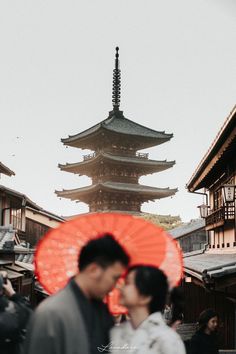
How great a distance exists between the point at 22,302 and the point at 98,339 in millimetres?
1079

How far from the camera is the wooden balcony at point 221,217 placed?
1480 centimetres

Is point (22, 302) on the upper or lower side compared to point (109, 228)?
lower

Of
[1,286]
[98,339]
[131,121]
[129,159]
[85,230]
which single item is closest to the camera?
[98,339]

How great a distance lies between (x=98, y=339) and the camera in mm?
2590

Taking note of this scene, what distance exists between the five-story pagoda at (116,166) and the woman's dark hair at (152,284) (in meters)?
37.2

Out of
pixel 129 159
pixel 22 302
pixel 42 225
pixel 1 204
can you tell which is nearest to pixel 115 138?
pixel 129 159

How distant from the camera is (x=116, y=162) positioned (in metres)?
41.3

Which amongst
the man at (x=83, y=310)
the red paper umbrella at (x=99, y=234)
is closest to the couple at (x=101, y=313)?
the man at (x=83, y=310)

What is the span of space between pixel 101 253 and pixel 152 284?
38 centimetres

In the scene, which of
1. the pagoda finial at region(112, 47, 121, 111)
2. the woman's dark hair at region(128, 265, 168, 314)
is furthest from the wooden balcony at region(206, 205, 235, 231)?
the pagoda finial at region(112, 47, 121, 111)

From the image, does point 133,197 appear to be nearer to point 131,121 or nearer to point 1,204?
point 131,121

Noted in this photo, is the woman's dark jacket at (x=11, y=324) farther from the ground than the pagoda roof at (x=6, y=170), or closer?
closer

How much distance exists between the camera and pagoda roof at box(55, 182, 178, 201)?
130ft

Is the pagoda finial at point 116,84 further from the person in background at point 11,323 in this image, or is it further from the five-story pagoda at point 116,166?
the person in background at point 11,323
